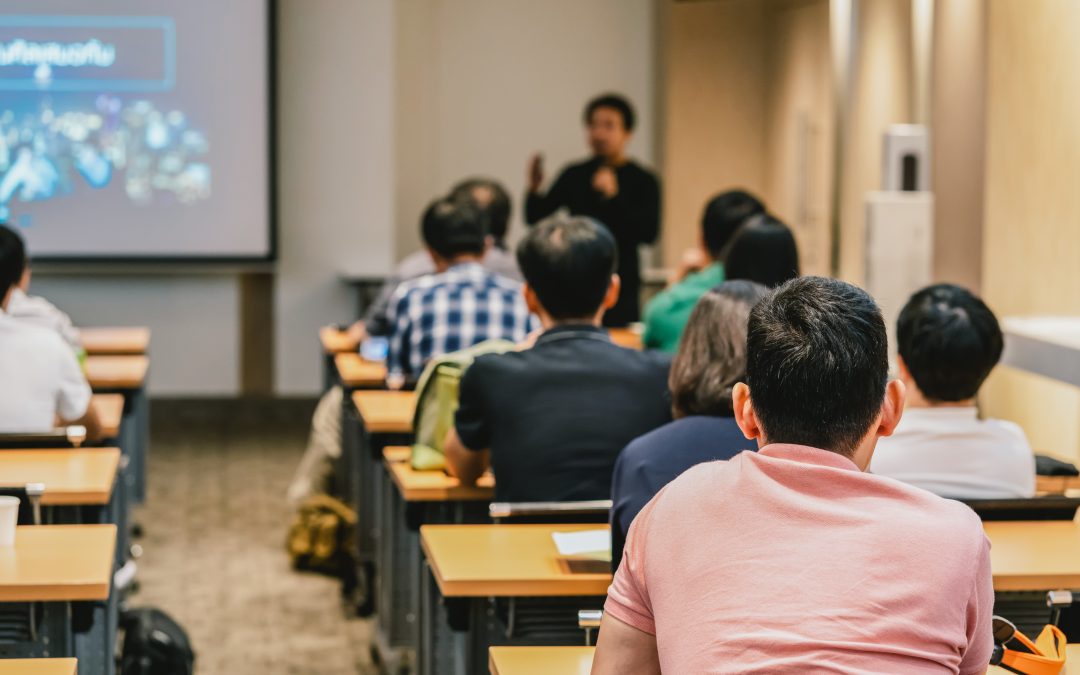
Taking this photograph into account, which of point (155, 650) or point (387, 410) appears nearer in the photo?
point (155, 650)

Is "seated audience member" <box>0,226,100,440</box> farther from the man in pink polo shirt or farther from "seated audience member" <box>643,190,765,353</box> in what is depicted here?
the man in pink polo shirt

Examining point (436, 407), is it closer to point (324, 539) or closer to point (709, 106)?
point (324, 539)

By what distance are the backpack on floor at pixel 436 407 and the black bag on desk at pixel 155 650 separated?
0.80m

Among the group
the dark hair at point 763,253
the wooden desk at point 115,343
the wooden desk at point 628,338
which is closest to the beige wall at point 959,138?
the wooden desk at point 628,338

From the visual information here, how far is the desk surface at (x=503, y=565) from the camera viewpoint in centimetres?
265

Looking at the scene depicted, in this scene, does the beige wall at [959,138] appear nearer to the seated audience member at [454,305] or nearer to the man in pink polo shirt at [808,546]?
the seated audience member at [454,305]

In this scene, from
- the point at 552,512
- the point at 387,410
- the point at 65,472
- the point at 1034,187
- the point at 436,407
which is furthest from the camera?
the point at 1034,187

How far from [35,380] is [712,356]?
77.9 inches

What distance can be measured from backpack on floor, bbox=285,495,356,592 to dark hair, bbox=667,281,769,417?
9.78 ft

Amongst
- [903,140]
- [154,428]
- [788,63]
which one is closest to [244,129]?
[154,428]

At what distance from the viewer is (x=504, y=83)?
30.1ft

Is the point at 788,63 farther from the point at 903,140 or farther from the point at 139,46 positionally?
the point at 139,46

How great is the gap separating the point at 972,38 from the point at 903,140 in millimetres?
800

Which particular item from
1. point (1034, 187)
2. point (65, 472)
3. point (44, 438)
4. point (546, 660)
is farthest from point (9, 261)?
point (1034, 187)
